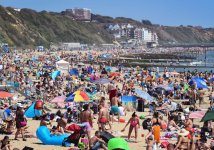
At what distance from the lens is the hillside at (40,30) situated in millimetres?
89562

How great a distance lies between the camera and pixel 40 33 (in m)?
107

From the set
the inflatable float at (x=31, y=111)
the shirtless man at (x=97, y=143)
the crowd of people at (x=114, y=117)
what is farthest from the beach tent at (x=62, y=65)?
the shirtless man at (x=97, y=143)

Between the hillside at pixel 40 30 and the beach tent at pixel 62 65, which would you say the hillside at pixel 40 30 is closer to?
the hillside at pixel 40 30

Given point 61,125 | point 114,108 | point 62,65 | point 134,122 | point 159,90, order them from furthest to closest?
1. point 62,65
2. point 159,90
3. point 114,108
4. point 61,125
5. point 134,122

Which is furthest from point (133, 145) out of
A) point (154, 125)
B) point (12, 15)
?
point (12, 15)

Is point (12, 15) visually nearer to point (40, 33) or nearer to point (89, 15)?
point (40, 33)

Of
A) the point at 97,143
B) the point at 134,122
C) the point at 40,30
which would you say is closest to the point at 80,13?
the point at 40,30

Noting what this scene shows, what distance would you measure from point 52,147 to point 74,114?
4.15 m

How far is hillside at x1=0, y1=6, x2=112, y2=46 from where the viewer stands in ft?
294

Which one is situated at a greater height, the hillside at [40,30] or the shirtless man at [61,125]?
the hillside at [40,30]

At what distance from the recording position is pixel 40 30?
360 ft

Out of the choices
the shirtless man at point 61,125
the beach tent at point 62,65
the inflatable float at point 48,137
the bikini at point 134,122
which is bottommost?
the inflatable float at point 48,137

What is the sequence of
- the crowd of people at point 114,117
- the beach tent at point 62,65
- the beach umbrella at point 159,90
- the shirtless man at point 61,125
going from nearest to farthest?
the crowd of people at point 114,117, the shirtless man at point 61,125, the beach umbrella at point 159,90, the beach tent at point 62,65

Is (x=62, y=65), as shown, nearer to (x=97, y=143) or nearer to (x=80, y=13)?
(x=97, y=143)
